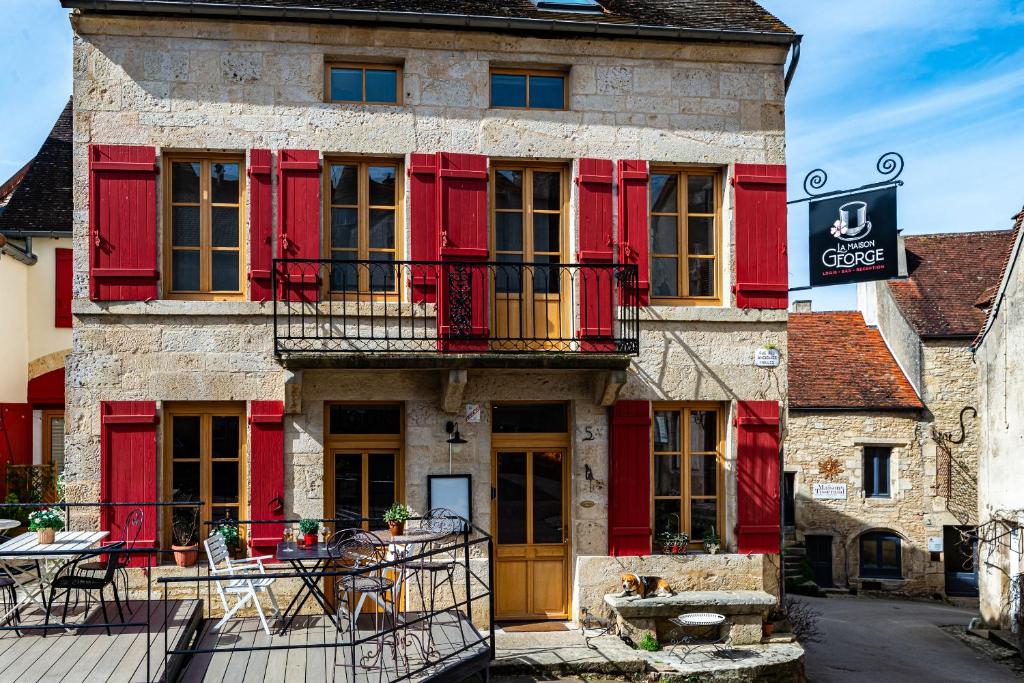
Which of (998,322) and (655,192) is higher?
(655,192)

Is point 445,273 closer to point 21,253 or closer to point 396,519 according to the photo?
point 396,519

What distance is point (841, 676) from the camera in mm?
10648

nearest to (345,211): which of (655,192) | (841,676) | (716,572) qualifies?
(655,192)

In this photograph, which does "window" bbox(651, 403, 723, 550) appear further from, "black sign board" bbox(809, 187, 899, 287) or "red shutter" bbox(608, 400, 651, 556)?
"black sign board" bbox(809, 187, 899, 287)

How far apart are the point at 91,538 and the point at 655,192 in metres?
6.58

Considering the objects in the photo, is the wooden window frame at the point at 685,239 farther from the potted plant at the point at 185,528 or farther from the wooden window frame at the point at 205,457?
the potted plant at the point at 185,528

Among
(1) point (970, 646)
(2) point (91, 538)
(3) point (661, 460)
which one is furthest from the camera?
(1) point (970, 646)

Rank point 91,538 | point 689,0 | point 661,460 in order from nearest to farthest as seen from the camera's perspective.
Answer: point 91,538
point 661,460
point 689,0

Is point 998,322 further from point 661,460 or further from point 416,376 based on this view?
point 416,376

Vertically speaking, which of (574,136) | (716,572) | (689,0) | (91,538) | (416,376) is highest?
(689,0)

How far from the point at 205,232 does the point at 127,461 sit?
7.90ft

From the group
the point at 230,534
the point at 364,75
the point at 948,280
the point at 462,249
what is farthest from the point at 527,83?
the point at 948,280

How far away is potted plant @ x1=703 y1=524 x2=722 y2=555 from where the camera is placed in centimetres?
988

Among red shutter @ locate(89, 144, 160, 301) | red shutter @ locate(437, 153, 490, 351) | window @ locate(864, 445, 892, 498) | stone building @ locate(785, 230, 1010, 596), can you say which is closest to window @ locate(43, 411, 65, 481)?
red shutter @ locate(89, 144, 160, 301)
